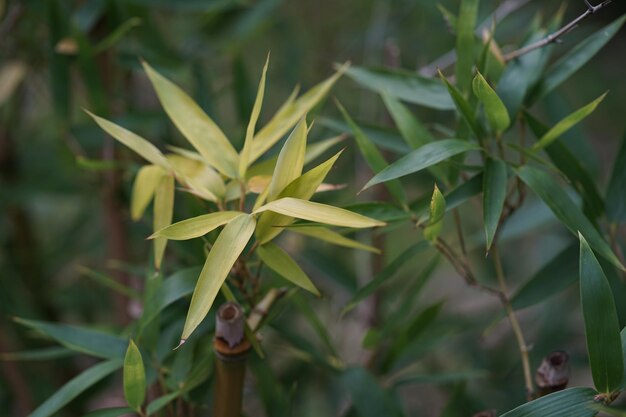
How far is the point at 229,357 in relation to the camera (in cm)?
45

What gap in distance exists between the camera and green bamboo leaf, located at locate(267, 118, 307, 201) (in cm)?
40

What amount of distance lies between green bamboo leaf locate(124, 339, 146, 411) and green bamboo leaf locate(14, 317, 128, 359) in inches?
2.7

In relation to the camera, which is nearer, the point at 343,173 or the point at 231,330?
the point at 231,330

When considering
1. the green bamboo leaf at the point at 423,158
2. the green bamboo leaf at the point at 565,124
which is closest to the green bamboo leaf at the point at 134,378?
the green bamboo leaf at the point at 423,158

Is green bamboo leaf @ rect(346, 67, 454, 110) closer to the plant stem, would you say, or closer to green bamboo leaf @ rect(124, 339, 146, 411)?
the plant stem

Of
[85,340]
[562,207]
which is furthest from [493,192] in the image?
[85,340]

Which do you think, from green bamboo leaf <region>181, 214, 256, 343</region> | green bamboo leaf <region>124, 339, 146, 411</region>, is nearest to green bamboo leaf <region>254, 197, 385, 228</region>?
green bamboo leaf <region>181, 214, 256, 343</region>

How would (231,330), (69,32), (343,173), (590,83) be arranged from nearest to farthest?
(231,330) → (69,32) → (343,173) → (590,83)

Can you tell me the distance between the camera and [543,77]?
0.53 metres

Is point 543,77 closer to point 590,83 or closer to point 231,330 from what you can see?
point 231,330

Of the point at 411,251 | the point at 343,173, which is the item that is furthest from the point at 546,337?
the point at 411,251

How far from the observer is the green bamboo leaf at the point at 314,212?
1.25 feet

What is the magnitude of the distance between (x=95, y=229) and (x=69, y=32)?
0.44m

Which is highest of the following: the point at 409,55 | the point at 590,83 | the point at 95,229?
the point at 409,55
